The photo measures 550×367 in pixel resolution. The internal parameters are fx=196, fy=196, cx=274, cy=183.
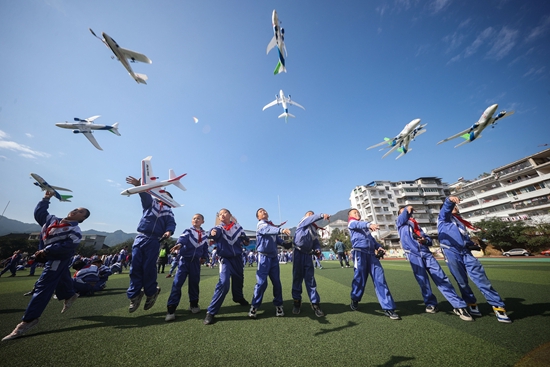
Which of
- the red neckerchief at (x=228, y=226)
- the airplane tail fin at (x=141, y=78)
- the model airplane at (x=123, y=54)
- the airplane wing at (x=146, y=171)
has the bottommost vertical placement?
the red neckerchief at (x=228, y=226)

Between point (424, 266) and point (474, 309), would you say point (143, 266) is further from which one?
point (474, 309)

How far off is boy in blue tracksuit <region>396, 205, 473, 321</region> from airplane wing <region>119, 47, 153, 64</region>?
1390 cm

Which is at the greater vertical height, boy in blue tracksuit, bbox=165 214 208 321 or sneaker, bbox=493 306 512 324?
boy in blue tracksuit, bbox=165 214 208 321

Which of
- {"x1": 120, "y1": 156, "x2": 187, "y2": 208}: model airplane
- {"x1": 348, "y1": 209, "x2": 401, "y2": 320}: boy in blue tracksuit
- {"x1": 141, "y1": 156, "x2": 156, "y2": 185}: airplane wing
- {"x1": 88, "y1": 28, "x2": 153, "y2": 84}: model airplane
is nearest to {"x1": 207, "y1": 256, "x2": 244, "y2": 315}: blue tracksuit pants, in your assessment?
{"x1": 120, "y1": 156, "x2": 187, "y2": 208}: model airplane

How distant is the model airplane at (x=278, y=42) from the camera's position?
10.7 metres

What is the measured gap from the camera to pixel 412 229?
15.2ft

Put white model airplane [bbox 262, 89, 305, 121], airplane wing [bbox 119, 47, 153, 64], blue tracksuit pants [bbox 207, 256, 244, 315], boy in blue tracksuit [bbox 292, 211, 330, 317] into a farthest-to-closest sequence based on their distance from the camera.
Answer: white model airplane [bbox 262, 89, 305, 121] < airplane wing [bbox 119, 47, 153, 64] < boy in blue tracksuit [bbox 292, 211, 330, 317] < blue tracksuit pants [bbox 207, 256, 244, 315]

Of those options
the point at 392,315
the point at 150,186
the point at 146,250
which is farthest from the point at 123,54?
the point at 392,315

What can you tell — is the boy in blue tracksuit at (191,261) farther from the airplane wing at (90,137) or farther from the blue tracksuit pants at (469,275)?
the airplane wing at (90,137)

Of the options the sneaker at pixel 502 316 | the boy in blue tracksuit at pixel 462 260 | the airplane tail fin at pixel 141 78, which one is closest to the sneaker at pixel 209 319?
the boy in blue tracksuit at pixel 462 260

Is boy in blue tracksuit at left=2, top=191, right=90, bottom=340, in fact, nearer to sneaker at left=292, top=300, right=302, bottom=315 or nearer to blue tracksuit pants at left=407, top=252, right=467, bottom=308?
sneaker at left=292, top=300, right=302, bottom=315

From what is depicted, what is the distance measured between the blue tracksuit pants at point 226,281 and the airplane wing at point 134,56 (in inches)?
473

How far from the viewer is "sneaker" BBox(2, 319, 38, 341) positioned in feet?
9.90

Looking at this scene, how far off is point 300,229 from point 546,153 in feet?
176
